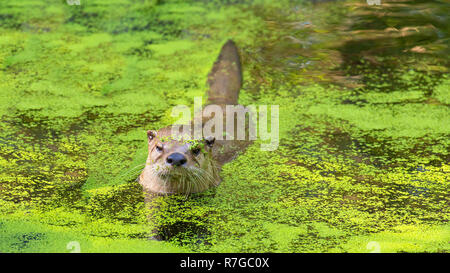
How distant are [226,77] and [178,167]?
2035 mm

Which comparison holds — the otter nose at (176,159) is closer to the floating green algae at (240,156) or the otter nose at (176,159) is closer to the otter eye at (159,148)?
the otter eye at (159,148)

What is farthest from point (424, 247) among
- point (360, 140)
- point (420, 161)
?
point (360, 140)

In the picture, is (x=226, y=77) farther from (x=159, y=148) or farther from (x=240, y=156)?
(x=159, y=148)

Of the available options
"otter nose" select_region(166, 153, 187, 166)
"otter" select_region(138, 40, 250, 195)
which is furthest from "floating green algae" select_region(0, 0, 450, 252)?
"otter nose" select_region(166, 153, 187, 166)

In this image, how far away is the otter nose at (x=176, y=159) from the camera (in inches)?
175

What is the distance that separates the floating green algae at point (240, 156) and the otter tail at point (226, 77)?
0.36 ft

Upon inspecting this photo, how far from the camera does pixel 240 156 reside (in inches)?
205

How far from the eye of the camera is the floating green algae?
13.4 feet

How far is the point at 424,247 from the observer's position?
3.85 meters

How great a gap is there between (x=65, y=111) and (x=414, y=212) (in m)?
2.96

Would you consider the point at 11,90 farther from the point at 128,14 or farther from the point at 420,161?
the point at 420,161

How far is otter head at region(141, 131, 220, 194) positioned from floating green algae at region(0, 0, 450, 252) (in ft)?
0.35

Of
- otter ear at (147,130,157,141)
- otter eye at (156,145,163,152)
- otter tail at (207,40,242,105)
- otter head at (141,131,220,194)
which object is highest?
otter tail at (207,40,242,105)

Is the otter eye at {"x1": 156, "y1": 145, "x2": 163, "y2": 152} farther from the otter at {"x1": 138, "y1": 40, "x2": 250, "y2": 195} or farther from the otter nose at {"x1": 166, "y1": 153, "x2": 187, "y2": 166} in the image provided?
the otter nose at {"x1": 166, "y1": 153, "x2": 187, "y2": 166}
